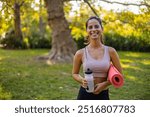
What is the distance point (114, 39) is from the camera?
24.8 meters

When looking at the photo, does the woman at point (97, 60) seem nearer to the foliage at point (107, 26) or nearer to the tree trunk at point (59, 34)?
the foliage at point (107, 26)

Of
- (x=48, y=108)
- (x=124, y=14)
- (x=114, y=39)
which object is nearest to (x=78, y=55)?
(x=48, y=108)

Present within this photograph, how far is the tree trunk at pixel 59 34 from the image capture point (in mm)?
15367

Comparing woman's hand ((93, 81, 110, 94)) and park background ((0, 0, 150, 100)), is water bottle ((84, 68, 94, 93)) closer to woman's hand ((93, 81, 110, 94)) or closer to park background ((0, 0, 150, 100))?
woman's hand ((93, 81, 110, 94))

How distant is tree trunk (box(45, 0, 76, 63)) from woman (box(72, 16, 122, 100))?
10.8 m

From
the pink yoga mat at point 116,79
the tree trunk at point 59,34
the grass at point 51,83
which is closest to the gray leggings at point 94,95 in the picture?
the pink yoga mat at point 116,79

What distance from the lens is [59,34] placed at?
51.4 feet

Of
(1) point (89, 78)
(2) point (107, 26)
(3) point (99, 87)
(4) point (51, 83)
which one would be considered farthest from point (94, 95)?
(2) point (107, 26)

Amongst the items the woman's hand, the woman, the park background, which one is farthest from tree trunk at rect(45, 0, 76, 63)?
the woman's hand

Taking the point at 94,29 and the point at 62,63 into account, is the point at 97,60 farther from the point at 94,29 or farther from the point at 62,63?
the point at 62,63

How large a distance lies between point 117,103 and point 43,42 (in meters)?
22.4

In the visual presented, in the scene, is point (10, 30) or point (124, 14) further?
point (10, 30)

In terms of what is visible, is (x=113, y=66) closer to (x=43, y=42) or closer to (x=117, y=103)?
(x=117, y=103)

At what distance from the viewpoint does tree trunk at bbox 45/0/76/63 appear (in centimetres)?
1537
